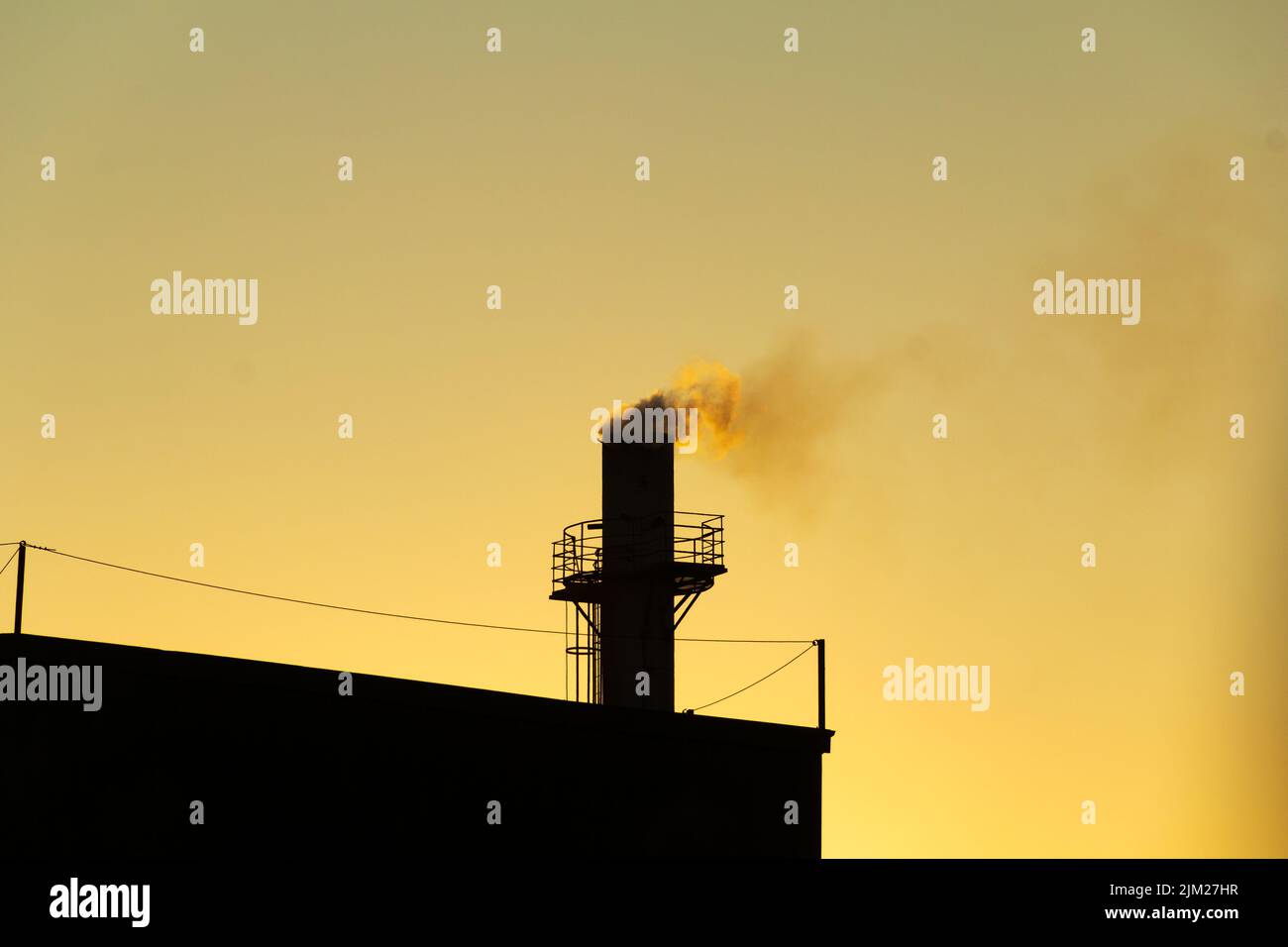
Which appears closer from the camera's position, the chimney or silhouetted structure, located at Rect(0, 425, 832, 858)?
silhouetted structure, located at Rect(0, 425, 832, 858)

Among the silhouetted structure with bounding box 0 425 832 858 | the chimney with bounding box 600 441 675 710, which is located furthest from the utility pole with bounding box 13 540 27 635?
the chimney with bounding box 600 441 675 710

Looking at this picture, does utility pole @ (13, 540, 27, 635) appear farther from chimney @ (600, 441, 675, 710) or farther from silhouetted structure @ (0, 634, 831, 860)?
chimney @ (600, 441, 675, 710)

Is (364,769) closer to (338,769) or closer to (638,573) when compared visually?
(338,769)

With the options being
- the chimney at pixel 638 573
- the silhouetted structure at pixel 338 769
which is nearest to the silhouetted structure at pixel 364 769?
the silhouetted structure at pixel 338 769

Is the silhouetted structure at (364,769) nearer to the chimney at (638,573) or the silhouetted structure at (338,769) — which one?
the silhouetted structure at (338,769)

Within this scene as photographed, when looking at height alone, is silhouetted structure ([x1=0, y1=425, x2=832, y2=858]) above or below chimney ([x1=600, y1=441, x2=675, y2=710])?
below

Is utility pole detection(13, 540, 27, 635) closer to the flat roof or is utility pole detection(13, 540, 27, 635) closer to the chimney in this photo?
the flat roof

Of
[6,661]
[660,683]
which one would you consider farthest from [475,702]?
[660,683]

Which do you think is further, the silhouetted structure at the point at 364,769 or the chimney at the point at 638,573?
the chimney at the point at 638,573

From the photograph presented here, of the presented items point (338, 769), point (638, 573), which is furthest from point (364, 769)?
point (638, 573)
